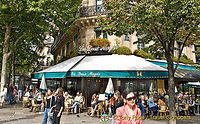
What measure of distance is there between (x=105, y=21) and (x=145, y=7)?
2.28 metres

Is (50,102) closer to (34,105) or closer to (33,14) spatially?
(34,105)

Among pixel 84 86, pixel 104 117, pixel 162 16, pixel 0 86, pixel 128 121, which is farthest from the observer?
pixel 84 86

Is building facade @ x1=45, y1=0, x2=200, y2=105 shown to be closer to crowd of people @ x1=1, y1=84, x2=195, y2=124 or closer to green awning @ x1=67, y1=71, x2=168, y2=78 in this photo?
crowd of people @ x1=1, y1=84, x2=195, y2=124

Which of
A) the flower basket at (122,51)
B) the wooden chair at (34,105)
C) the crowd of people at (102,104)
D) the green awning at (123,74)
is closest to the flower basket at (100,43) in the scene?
the flower basket at (122,51)

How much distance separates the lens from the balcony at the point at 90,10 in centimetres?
1332

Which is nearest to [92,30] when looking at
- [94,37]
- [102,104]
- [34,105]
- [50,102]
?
[94,37]

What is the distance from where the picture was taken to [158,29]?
7.98 m

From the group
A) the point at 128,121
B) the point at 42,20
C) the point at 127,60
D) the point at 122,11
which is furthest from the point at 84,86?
the point at 128,121

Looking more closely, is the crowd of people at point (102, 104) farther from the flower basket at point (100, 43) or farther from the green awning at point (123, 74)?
the flower basket at point (100, 43)

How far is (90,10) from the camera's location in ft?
44.8

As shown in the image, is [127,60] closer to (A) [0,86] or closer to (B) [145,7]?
(B) [145,7]

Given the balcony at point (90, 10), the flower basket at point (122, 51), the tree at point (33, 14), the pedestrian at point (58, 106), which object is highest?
the balcony at point (90, 10)

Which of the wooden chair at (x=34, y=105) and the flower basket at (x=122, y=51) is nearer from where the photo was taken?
the wooden chair at (x=34, y=105)

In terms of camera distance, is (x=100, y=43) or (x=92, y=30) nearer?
(x=100, y=43)
